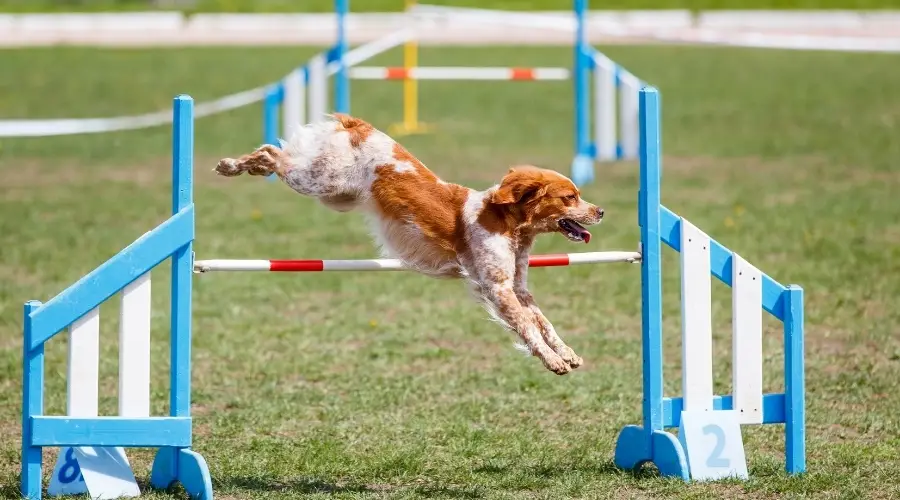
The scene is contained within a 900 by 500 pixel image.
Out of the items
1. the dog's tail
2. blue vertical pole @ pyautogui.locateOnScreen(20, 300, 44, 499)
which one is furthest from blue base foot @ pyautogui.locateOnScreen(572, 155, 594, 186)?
blue vertical pole @ pyautogui.locateOnScreen(20, 300, 44, 499)

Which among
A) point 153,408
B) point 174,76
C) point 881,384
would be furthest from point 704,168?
point 174,76

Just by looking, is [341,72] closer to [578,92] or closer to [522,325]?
[578,92]

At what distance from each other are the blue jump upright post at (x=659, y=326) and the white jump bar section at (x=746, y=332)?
0.04ft

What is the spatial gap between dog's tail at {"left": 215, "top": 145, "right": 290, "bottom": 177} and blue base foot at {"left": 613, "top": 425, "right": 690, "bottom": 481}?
178 centimetres

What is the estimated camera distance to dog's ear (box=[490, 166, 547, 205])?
5.32 metres

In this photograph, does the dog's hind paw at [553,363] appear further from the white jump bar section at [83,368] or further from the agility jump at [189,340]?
the white jump bar section at [83,368]

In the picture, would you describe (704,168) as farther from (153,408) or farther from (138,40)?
(138,40)

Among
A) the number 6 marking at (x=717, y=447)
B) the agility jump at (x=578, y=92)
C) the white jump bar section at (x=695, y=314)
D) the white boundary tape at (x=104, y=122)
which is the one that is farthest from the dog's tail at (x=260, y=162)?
the white boundary tape at (x=104, y=122)

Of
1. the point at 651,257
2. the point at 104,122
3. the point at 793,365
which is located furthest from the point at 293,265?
the point at 104,122

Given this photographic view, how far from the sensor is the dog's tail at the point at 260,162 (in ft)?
18.3

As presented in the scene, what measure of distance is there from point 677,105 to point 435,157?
5.40 metres

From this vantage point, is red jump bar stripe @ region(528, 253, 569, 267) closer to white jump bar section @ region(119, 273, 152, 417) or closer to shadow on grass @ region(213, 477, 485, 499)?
shadow on grass @ region(213, 477, 485, 499)

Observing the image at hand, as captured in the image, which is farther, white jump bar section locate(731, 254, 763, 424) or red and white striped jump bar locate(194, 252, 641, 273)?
white jump bar section locate(731, 254, 763, 424)

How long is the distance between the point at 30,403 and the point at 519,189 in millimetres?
1984
